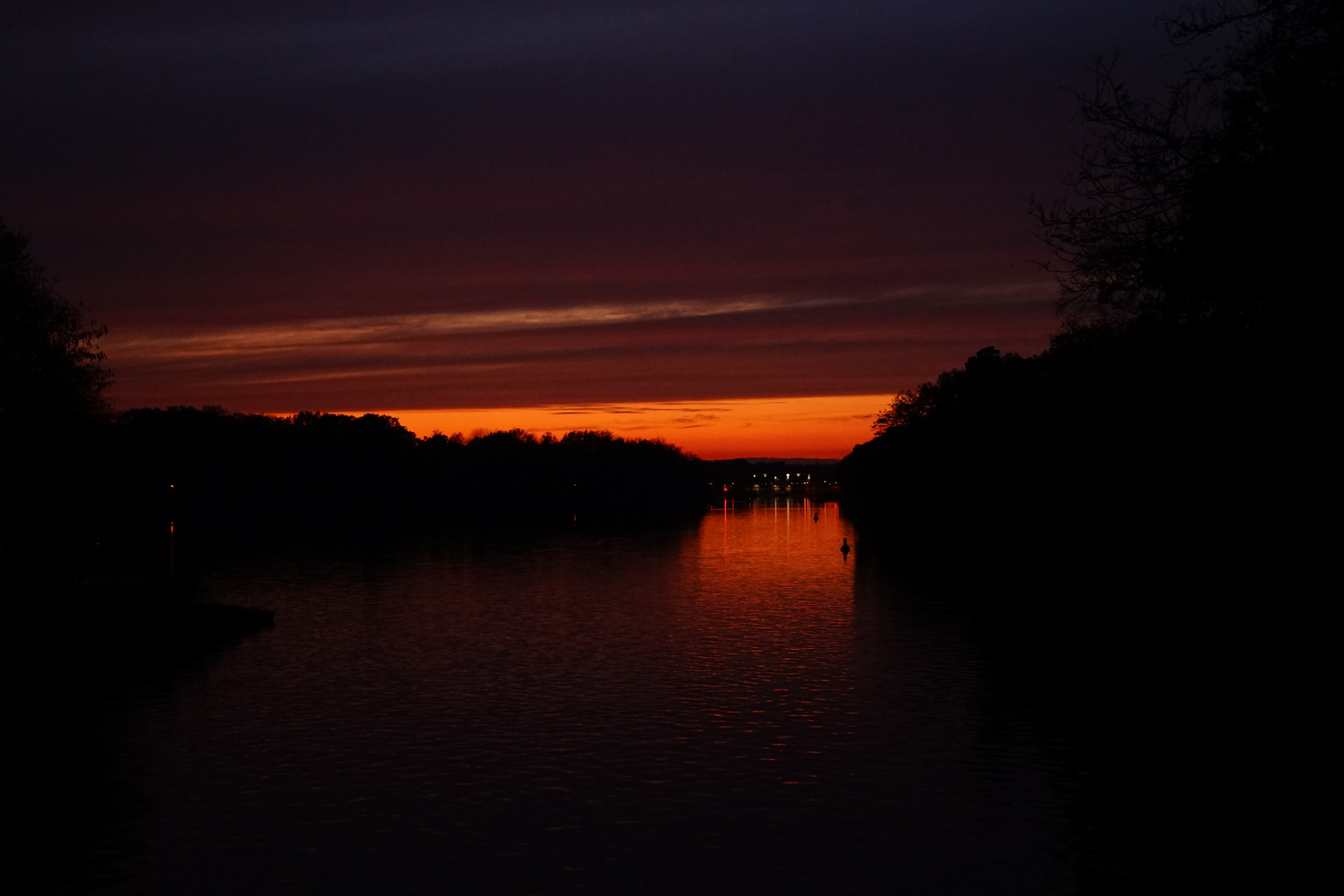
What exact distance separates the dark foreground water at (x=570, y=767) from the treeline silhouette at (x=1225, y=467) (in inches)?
121

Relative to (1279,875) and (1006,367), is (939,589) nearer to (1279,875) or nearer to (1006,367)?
(1006,367)

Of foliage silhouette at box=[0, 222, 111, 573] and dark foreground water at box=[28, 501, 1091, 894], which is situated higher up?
foliage silhouette at box=[0, 222, 111, 573]

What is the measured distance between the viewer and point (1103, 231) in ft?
77.4

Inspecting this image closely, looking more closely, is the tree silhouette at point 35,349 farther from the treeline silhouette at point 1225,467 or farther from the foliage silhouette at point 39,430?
the treeline silhouette at point 1225,467

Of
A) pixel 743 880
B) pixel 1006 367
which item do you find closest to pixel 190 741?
pixel 743 880

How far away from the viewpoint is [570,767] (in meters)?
29.5

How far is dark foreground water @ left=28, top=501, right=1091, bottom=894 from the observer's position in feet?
71.8

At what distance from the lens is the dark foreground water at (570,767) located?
21891 mm

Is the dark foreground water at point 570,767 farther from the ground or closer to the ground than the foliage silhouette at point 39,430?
closer to the ground

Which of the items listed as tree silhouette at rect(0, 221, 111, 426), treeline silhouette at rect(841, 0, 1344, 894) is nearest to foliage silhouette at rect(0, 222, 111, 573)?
tree silhouette at rect(0, 221, 111, 426)

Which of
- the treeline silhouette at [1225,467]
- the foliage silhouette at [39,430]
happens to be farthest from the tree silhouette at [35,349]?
the treeline silhouette at [1225,467]

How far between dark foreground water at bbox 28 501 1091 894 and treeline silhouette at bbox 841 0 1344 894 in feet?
10.1

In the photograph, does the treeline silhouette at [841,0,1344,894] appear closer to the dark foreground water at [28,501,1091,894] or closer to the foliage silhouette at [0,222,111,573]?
the dark foreground water at [28,501,1091,894]

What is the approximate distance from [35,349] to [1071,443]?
123ft
